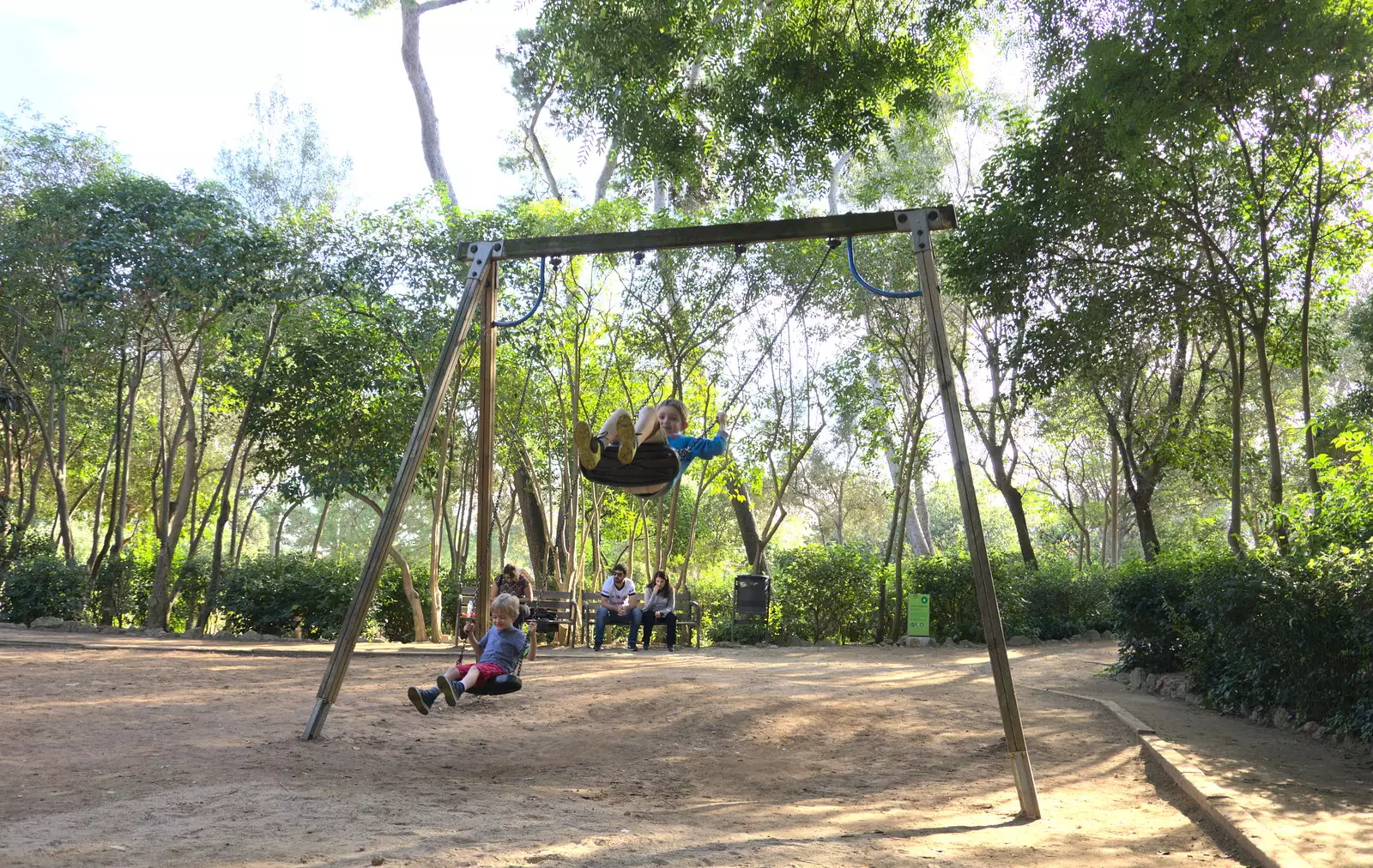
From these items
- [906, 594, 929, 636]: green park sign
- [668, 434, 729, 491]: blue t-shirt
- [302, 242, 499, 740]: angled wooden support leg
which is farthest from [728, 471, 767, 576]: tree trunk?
[302, 242, 499, 740]: angled wooden support leg

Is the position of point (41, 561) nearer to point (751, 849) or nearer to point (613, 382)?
point (613, 382)

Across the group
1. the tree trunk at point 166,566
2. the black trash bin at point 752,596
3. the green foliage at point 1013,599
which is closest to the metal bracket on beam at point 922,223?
the black trash bin at point 752,596

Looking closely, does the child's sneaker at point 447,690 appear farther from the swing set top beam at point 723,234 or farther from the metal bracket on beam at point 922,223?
the metal bracket on beam at point 922,223

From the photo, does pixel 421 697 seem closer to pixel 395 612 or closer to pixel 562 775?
pixel 562 775

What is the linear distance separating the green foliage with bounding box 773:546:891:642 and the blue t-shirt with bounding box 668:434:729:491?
29.3 ft

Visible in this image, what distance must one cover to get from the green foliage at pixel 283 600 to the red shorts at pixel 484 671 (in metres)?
7.84

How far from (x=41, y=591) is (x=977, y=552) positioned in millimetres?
13235

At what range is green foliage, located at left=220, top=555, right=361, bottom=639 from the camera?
13.2 m

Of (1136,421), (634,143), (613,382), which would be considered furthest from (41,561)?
(1136,421)

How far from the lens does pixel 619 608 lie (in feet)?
42.2

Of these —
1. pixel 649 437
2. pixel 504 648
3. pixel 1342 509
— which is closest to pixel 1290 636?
pixel 1342 509

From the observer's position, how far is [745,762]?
18.4 feet

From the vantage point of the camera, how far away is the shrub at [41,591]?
13.0m

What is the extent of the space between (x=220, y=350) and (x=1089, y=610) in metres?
15.2
